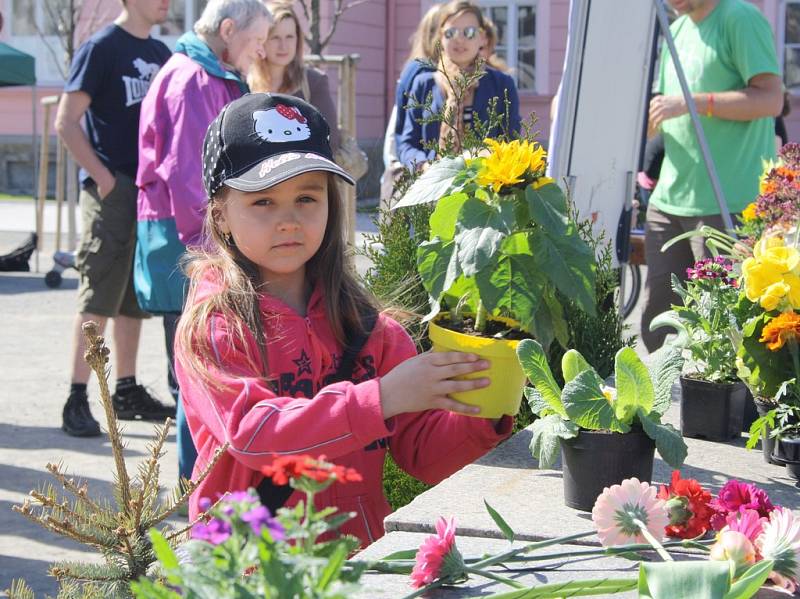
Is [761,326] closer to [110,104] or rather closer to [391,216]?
[391,216]

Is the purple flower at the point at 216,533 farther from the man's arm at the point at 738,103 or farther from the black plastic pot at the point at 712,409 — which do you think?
the man's arm at the point at 738,103

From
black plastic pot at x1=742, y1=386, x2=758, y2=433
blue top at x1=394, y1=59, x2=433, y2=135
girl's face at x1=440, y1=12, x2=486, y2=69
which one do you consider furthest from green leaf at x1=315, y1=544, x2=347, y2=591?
girl's face at x1=440, y1=12, x2=486, y2=69

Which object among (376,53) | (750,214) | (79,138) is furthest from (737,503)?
(376,53)

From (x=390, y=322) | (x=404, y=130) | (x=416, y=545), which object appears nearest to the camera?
(x=416, y=545)

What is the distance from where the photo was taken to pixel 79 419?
5453 mm

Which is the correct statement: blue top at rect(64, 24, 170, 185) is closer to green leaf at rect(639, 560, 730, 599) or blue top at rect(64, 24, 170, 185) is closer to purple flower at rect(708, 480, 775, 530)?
purple flower at rect(708, 480, 775, 530)

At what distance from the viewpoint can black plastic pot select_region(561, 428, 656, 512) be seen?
72.4 inches

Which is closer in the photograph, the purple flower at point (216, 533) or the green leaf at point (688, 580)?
the purple flower at point (216, 533)

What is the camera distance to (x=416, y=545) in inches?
68.5

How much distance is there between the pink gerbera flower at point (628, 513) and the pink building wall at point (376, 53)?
55.5ft

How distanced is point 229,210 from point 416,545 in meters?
0.81

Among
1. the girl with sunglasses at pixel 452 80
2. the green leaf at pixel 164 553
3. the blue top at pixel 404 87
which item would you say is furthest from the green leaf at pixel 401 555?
the blue top at pixel 404 87

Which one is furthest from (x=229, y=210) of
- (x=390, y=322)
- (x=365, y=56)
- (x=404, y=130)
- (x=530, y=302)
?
(x=365, y=56)

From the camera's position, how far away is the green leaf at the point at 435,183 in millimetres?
1954
